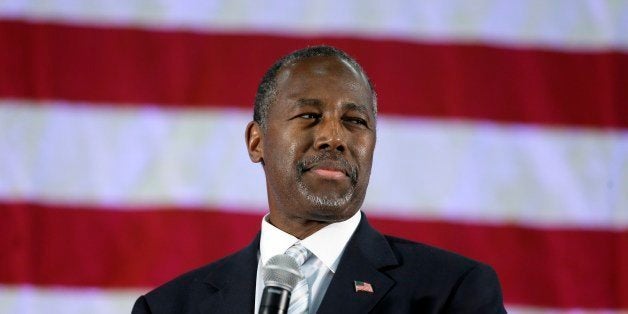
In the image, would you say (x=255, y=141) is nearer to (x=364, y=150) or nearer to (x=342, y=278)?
(x=364, y=150)

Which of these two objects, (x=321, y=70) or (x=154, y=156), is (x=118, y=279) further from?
(x=321, y=70)

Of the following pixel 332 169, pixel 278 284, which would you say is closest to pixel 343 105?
pixel 332 169

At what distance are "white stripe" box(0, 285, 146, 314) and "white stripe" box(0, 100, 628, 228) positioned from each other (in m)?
0.26

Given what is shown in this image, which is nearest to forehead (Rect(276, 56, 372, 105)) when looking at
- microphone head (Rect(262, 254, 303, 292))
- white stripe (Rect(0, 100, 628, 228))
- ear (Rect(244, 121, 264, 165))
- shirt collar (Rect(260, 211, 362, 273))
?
ear (Rect(244, 121, 264, 165))

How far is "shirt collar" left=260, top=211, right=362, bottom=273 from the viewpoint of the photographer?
1.83m

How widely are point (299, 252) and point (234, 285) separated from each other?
0.18 meters

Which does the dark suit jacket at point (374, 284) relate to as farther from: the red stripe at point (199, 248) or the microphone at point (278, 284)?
the red stripe at point (199, 248)

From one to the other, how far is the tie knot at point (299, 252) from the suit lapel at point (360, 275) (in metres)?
0.07

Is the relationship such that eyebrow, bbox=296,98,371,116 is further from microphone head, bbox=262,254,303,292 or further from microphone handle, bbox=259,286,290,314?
microphone handle, bbox=259,286,290,314

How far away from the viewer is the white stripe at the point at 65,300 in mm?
2703

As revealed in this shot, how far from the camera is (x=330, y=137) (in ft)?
5.88

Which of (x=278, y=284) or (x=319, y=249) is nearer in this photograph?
(x=278, y=284)

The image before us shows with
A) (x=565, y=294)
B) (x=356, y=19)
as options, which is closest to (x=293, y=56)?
(x=356, y=19)

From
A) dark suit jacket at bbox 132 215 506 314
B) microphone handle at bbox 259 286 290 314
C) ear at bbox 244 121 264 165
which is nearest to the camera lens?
microphone handle at bbox 259 286 290 314
